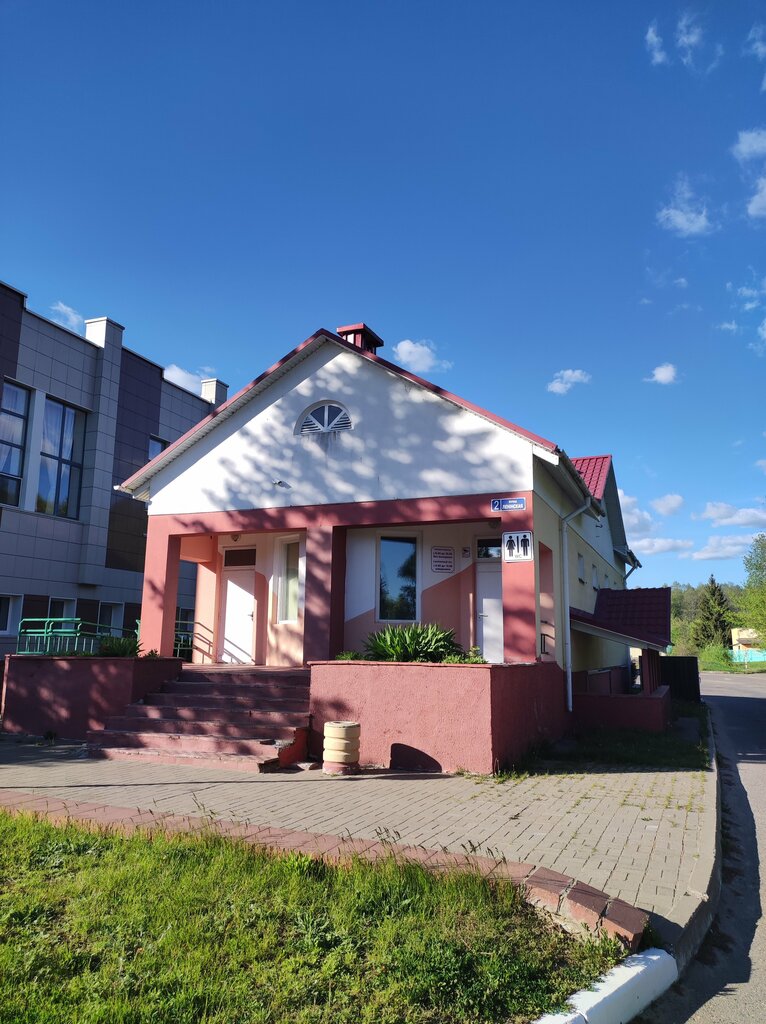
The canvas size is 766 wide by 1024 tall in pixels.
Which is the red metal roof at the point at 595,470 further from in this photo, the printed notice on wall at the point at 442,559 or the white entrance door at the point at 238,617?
the white entrance door at the point at 238,617

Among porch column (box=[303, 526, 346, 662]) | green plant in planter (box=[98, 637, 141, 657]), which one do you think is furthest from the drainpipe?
green plant in planter (box=[98, 637, 141, 657])

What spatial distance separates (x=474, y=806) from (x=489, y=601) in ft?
20.0

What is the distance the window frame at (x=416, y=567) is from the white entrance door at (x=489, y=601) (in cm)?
A: 111

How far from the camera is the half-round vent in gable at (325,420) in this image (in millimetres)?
13789

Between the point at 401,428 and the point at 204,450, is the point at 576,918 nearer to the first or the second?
the point at 401,428

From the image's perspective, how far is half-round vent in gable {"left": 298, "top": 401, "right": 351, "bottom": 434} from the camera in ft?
45.2

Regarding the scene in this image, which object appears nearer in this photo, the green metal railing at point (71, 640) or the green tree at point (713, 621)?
the green metal railing at point (71, 640)

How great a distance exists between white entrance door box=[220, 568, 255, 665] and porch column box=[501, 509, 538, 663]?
6.36m

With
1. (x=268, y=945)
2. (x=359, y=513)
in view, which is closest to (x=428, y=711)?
(x=359, y=513)

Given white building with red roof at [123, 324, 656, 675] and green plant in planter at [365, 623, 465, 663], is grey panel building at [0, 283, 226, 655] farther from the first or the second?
green plant in planter at [365, 623, 465, 663]

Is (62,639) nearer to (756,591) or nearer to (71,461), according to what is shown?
(71,461)

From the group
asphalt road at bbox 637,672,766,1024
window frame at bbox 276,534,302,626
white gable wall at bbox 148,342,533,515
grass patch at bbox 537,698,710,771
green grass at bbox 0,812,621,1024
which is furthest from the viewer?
window frame at bbox 276,534,302,626

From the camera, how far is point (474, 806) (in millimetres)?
7859

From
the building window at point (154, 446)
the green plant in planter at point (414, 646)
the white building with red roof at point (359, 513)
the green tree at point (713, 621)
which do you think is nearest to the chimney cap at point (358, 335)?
the white building with red roof at point (359, 513)
